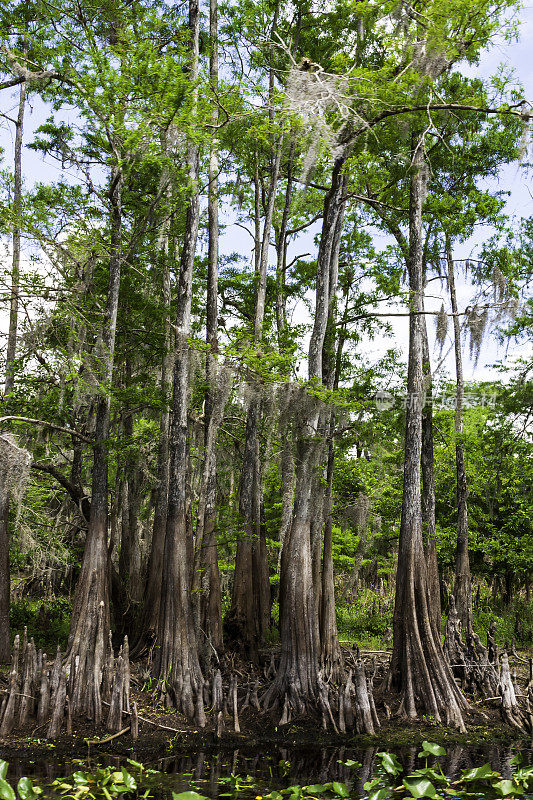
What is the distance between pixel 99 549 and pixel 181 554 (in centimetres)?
122

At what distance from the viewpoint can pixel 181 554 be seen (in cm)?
1023

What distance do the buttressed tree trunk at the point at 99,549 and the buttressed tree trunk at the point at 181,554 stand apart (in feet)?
2.89

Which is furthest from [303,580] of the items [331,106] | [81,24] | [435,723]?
[81,24]

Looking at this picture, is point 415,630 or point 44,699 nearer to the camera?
point 44,699

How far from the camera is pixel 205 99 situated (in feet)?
34.0

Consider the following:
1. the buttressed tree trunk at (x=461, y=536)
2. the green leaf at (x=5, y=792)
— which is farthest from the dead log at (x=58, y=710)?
the buttressed tree trunk at (x=461, y=536)

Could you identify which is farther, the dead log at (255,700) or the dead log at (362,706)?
the dead log at (255,700)

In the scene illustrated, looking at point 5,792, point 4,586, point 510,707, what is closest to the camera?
point 5,792

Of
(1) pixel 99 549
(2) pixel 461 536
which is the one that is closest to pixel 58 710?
(1) pixel 99 549

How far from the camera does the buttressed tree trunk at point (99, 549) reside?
925 cm

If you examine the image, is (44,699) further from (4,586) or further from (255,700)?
(4,586)

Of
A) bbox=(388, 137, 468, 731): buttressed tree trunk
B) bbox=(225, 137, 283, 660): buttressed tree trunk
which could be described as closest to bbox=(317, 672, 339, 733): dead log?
bbox=(388, 137, 468, 731): buttressed tree trunk

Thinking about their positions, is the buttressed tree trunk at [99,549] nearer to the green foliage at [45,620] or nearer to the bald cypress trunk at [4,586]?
the bald cypress trunk at [4,586]

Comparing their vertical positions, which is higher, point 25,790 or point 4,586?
point 4,586
